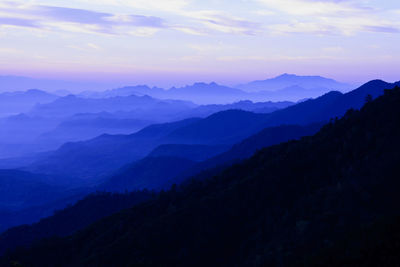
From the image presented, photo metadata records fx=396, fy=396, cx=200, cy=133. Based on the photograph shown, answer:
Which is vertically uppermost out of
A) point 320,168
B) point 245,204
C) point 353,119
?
point 353,119

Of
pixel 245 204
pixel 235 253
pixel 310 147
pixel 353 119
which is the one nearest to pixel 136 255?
pixel 235 253

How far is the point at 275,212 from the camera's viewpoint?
263ft

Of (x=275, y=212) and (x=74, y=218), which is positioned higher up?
(x=275, y=212)

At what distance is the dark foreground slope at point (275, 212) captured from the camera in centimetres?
6669

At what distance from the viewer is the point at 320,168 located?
8725 cm

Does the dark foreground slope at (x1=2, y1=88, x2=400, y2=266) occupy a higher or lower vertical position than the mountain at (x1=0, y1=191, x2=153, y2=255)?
higher

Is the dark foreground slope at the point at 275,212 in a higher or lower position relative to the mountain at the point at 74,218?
higher

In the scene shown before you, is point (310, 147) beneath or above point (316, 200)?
above

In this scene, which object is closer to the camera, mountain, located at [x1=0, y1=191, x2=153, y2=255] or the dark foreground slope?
the dark foreground slope

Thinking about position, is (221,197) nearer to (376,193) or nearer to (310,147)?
(310,147)

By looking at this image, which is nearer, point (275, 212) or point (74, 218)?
point (275, 212)

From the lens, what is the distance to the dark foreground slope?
66688mm

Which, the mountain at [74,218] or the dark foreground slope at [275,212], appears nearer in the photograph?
the dark foreground slope at [275,212]

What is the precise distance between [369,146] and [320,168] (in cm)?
1115
